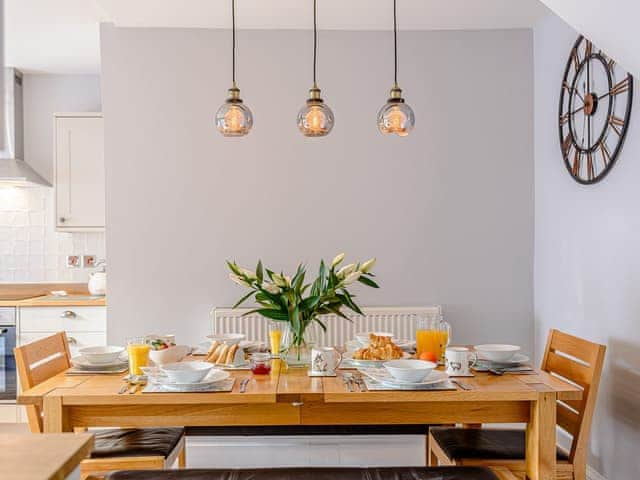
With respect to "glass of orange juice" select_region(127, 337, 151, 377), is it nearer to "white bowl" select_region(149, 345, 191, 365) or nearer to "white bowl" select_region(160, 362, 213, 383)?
"white bowl" select_region(149, 345, 191, 365)

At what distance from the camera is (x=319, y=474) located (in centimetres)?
182

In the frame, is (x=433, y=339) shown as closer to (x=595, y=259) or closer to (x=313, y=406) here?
(x=313, y=406)

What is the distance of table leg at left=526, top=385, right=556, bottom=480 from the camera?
7.09 ft

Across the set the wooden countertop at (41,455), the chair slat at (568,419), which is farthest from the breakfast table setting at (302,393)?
the wooden countertop at (41,455)

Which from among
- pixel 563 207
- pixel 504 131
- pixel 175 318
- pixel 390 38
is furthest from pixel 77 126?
pixel 563 207

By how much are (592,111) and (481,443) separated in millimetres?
1679

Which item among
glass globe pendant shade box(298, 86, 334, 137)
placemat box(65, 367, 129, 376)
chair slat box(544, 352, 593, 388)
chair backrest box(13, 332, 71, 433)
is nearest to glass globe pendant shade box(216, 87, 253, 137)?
glass globe pendant shade box(298, 86, 334, 137)

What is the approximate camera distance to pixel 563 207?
141 inches

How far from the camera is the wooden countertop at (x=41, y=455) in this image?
101 centimetres

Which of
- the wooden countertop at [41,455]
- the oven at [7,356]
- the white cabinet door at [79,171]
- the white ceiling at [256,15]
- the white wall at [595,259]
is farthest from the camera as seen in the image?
the white cabinet door at [79,171]

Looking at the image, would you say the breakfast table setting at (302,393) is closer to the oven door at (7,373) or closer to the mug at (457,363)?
the mug at (457,363)

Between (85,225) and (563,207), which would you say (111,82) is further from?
(563,207)

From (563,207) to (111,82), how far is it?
2.72 metres

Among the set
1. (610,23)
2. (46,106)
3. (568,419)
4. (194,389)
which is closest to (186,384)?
(194,389)
